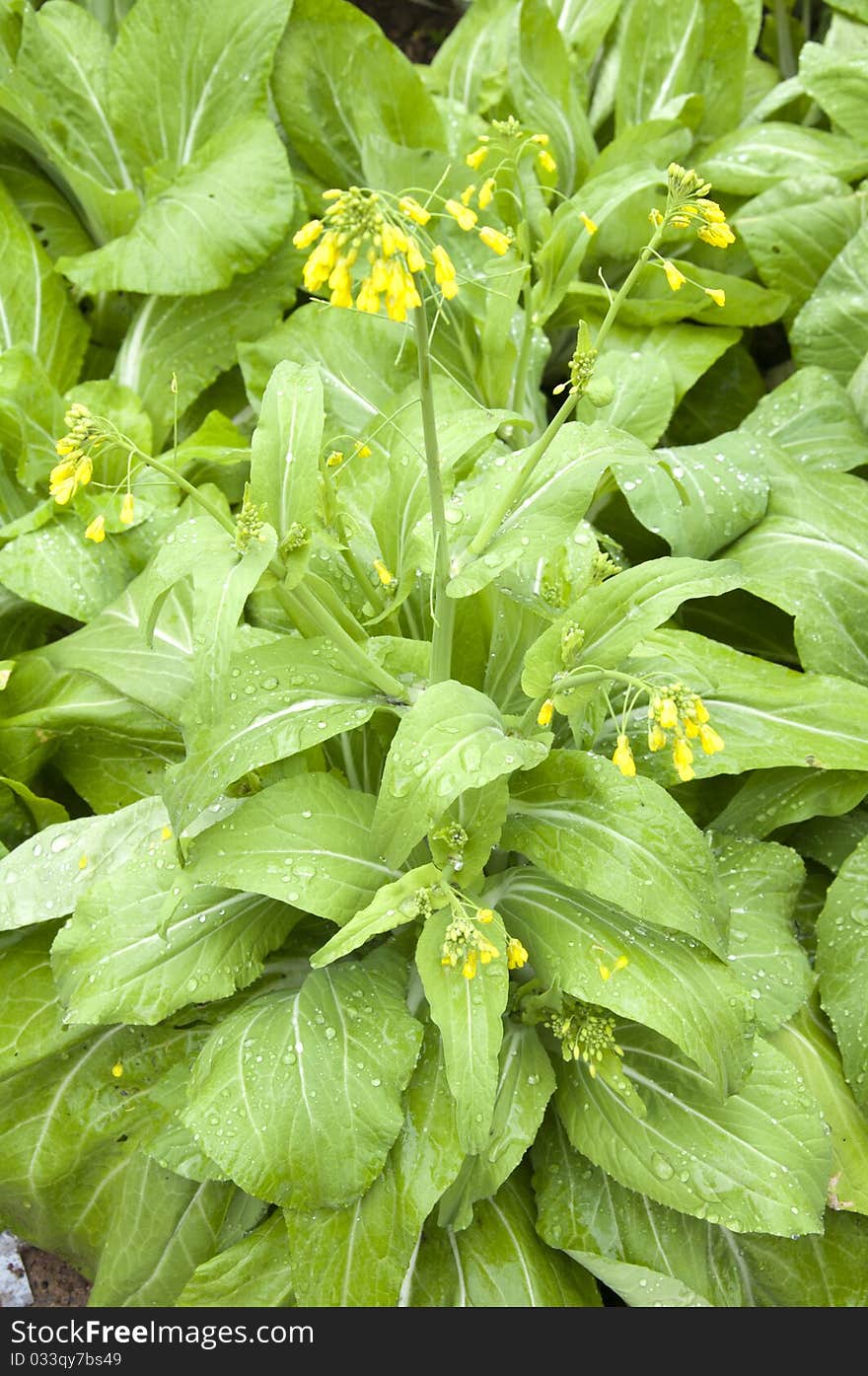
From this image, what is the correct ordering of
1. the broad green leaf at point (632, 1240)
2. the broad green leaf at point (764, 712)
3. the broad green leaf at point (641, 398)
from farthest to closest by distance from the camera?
the broad green leaf at point (641, 398) → the broad green leaf at point (764, 712) → the broad green leaf at point (632, 1240)

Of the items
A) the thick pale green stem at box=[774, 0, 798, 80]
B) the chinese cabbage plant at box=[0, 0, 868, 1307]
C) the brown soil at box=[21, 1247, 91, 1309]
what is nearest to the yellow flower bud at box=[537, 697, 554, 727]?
the chinese cabbage plant at box=[0, 0, 868, 1307]

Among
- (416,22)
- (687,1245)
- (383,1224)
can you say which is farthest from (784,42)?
(383,1224)

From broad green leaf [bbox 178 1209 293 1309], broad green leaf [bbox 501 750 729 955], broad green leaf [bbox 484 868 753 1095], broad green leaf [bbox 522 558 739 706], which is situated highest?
broad green leaf [bbox 522 558 739 706]

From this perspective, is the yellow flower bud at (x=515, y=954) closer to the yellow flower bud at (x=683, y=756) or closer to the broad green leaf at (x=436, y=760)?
the broad green leaf at (x=436, y=760)

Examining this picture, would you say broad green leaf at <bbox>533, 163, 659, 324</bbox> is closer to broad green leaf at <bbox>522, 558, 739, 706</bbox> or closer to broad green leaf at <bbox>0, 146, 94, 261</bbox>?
broad green leaf at <bbox>522, 558, 739, 706</bbox>

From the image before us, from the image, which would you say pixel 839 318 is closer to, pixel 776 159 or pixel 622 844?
pixel 776 159

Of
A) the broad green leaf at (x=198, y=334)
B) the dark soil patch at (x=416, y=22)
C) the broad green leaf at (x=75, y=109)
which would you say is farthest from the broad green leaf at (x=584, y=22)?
the broad green leaf at (x=75, y=109)
